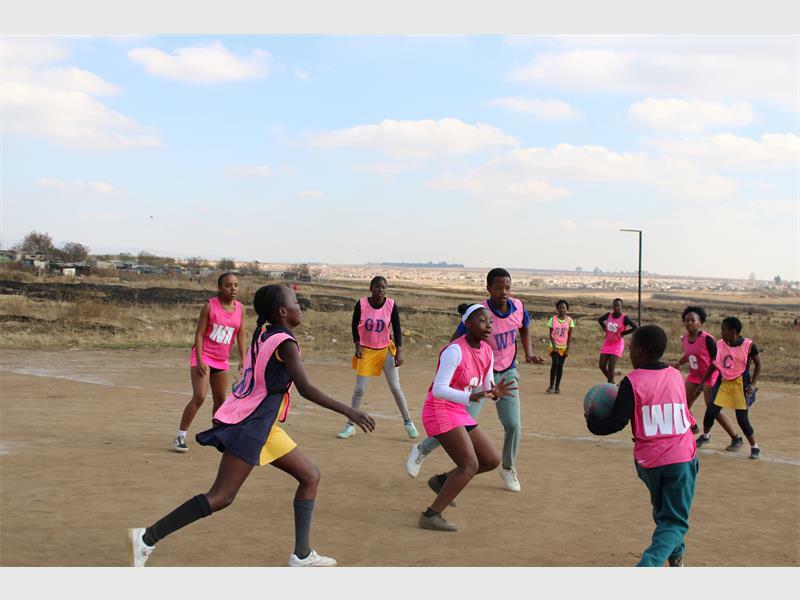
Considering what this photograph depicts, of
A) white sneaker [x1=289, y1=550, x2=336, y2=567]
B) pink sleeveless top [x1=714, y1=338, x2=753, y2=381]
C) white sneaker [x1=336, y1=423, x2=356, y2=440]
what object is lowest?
white sneaker [x1=336, y1=423, x2=356, y2=440]

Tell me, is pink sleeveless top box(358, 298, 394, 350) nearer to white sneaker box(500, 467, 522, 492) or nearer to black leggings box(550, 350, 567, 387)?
white sneaker box(500, 467, 522, 492)

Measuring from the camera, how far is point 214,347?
9.29m

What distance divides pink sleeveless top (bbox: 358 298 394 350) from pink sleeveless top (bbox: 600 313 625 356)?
17.6 ft

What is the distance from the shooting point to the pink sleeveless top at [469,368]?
6.54m

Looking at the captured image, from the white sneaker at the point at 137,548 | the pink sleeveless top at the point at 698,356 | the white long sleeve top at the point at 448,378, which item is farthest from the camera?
the pink sleeveless top at the point at 698,356

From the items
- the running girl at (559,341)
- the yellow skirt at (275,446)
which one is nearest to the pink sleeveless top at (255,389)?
the yellow skirt at (275,446)

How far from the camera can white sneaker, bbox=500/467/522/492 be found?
8031 mm

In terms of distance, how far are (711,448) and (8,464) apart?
8.10 m

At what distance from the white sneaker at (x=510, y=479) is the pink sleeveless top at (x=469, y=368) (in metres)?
1.74

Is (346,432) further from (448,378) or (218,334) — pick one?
(448,378)

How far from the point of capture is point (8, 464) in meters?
8.49

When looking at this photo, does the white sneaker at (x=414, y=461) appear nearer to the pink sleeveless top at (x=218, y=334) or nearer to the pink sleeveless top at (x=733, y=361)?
the pink sleeveless top at (x=218, y=334)

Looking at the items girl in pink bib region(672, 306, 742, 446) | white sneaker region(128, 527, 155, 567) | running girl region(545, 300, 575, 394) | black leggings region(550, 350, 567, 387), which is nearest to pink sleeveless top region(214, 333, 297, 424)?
white sneaker region(128, 527, 155, 567)
